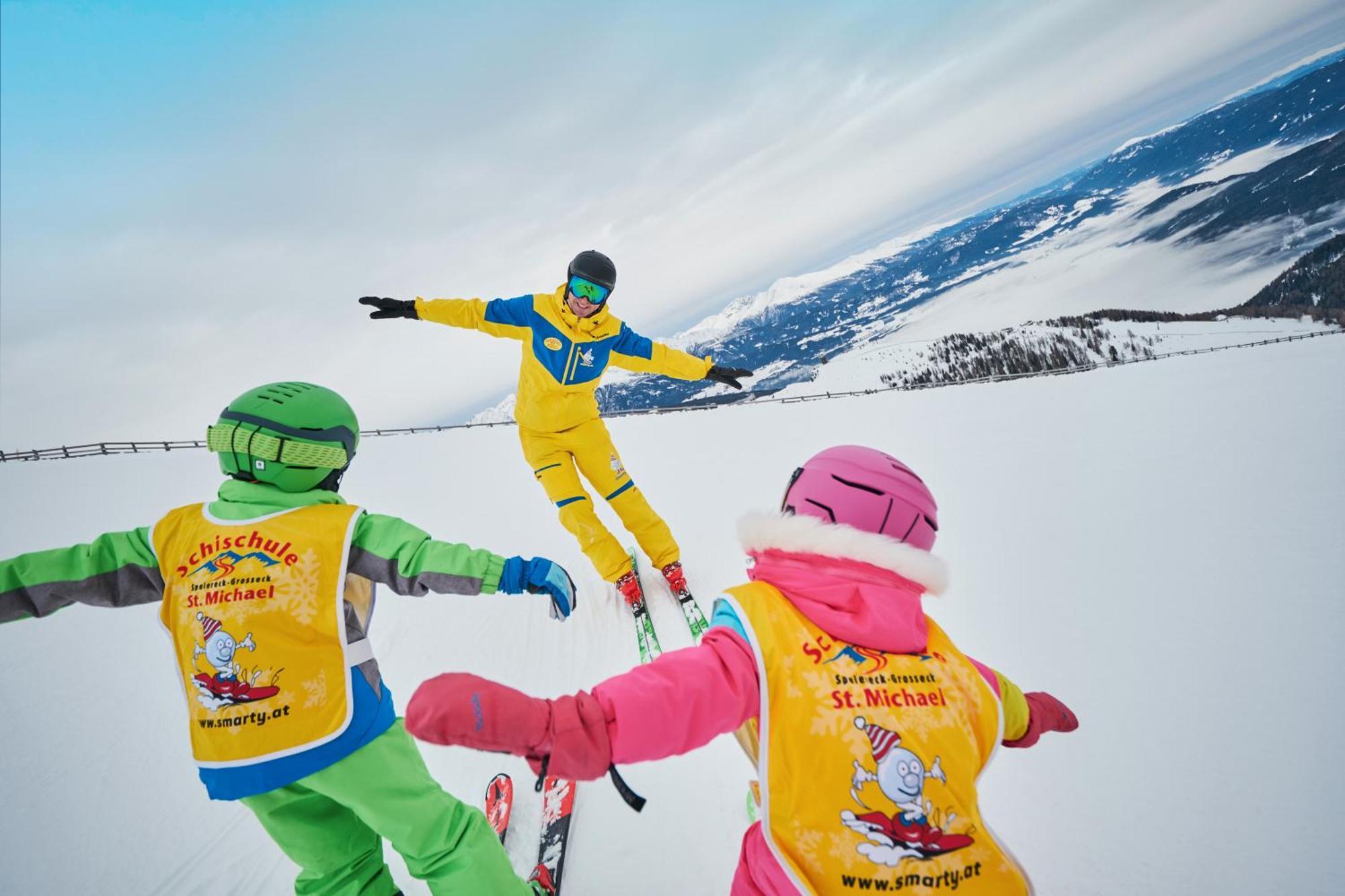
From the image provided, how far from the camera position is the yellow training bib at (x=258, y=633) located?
177 centimetres

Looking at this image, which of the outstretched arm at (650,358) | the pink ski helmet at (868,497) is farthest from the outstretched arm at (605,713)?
the outstretched arm at (650,358)

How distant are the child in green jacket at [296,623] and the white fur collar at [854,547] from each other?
1016mm

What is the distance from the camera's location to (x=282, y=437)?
6.53 feet

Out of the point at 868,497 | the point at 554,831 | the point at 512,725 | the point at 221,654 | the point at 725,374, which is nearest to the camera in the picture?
the point at 512,725

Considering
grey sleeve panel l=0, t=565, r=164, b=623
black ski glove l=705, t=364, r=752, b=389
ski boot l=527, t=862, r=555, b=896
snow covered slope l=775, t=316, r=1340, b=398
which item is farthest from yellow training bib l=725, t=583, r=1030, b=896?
snow covered slope l=775, t=316, r=1340, b=398

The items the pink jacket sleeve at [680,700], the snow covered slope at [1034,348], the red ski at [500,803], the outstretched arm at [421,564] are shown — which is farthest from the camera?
the snow covered slope at [1034,348]

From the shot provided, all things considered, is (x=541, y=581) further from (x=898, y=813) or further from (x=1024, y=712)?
(x=1024, y=712)

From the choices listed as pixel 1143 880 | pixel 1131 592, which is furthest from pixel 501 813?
pixel 1131 592

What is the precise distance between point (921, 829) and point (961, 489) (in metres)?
5.02

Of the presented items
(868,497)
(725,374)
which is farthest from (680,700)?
(725,374)

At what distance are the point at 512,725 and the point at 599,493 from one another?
144 inches

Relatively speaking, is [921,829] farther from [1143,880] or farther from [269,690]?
[269,690]

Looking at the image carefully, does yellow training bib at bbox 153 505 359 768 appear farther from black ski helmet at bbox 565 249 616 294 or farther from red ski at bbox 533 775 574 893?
black ski helmet at bbox 565 249 616 294

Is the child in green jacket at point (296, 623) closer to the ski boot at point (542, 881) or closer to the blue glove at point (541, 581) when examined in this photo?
the blue glove at point (541, 581)
